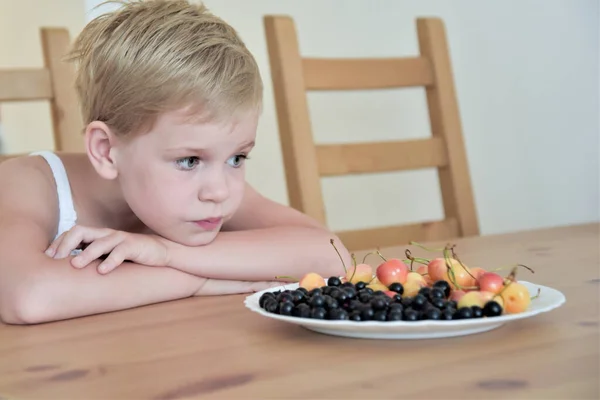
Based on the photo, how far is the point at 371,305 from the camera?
2.24 feet

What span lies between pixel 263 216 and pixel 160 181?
12.6 inches

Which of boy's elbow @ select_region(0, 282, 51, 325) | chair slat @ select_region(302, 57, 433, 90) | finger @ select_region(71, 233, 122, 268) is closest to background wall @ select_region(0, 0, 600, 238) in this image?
chair slat @ select_region(302, 57, 433, 90)

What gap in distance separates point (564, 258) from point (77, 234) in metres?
0.68

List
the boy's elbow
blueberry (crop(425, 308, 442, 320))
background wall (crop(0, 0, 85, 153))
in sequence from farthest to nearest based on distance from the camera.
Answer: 1. background wall (crop(0, 0, 85, 153))
2. the boy's elbow
3. blueberry (crop(425, 308, 442, 320))

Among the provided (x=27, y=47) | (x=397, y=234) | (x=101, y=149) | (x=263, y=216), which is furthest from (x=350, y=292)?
(x=27, y=47)

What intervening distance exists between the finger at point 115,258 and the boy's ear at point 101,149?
15 cm

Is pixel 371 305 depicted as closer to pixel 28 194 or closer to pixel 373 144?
pixel 28 194

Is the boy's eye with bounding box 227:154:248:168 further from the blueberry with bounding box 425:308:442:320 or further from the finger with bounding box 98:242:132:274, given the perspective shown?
the blueberry with bounding box 425:308:442:320

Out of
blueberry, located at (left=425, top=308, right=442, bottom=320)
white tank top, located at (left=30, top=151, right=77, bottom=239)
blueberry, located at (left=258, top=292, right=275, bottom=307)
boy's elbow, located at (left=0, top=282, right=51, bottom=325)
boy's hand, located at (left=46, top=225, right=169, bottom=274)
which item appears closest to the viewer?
blueberry, located at (left=425, top=308, right=442, bottom=320)

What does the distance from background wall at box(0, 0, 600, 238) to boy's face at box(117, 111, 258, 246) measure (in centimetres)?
199

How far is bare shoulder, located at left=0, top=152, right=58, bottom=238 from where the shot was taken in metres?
1.12

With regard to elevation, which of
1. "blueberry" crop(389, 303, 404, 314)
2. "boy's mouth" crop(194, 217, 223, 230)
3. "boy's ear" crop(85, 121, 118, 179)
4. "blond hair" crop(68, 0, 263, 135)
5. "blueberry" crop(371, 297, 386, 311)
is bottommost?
"blueberry" crop(389, 303, 404, 314)

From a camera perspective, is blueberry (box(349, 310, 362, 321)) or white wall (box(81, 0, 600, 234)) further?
white wall (box(81, 0, 600, 234))

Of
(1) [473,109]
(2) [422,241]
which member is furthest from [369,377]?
(1) [473,109]
